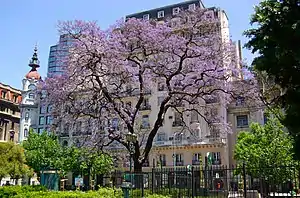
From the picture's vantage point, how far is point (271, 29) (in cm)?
771

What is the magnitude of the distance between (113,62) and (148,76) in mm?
2708

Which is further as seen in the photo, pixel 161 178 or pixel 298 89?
pixel 161 178

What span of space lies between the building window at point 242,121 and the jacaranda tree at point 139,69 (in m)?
24.8

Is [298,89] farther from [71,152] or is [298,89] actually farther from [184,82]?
[71,152]

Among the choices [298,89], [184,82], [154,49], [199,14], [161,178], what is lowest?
[161,178]

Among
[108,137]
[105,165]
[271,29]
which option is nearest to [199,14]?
[108,137]

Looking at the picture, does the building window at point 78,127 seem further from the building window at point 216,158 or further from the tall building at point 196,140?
the building window at point 216,158

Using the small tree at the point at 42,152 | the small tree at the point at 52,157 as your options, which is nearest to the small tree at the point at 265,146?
the small tree at the point at 52,157

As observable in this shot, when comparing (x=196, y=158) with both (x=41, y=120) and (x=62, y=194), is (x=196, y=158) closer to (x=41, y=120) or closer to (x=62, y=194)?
(x=62, y=194)

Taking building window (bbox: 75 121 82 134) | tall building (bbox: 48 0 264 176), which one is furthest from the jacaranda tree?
tall building (bbox: 48 0 264 176)

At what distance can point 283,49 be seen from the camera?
735 centimetres

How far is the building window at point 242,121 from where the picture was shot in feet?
145

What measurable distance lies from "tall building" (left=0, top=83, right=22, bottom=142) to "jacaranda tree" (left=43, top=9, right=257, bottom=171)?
159 feet

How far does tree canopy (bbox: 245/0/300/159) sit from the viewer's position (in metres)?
7.27
